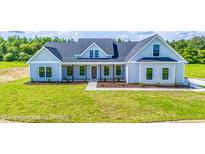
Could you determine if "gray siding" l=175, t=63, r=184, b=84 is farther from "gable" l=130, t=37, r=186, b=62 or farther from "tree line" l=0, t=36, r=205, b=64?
"tree line" l=0, t=36, r=205, b=64

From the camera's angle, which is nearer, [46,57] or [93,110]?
[93,110]

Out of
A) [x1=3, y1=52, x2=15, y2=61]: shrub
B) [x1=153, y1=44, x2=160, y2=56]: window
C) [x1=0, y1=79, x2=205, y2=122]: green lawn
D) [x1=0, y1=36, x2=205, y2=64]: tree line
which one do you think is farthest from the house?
[x1=3, y1=52, x2=15, y2=61]: shrub

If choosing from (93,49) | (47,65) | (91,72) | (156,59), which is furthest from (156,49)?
(47,65)

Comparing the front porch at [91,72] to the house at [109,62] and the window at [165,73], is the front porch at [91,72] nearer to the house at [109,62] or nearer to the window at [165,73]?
the house at [109,62]

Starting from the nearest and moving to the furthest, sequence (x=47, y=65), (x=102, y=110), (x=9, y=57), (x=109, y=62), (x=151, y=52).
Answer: (x=9, y=57) < (x=102, y=110) < (x=151, y=52) < (x=47, y=65) < (x=109, y=62)

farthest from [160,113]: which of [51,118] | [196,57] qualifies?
[51,118]

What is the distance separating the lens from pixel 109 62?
17.7 meters

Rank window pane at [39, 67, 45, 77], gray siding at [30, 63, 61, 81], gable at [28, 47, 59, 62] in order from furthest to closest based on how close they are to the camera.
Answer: window pane at [39, 67, 45, 77]
gray siding at [30, 63, 61, 81]
gable at [28, 47, 59, 62]

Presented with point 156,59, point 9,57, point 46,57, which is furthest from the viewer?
point 46,57

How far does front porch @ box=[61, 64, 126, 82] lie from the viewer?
1805cm

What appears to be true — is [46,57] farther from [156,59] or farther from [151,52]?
[156,59]

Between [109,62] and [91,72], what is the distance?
1.41m

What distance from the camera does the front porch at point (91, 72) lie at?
1805 cm

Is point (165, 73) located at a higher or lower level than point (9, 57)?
lower
